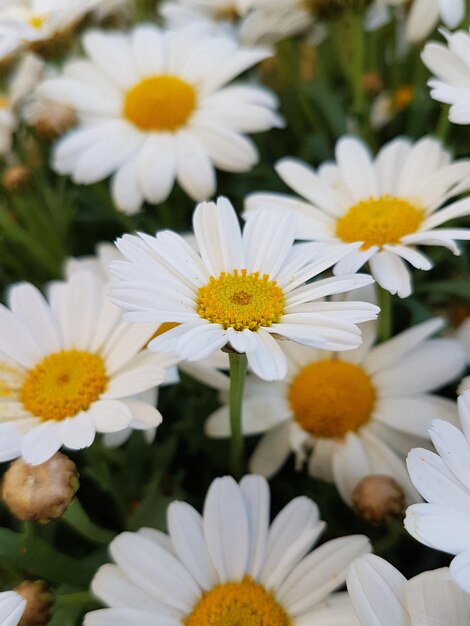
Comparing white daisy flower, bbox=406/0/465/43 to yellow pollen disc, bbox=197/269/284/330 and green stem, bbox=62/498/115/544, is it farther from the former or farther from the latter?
green stem, bbox=62/498/115/544

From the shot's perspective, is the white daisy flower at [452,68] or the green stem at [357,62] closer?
the white daisy flower at [452,68]

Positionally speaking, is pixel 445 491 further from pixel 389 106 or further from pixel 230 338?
pixel 389 106

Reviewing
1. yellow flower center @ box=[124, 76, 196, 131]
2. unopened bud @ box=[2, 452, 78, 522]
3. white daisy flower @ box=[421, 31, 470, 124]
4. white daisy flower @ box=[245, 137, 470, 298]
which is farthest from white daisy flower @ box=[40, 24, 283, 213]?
unopened bud @ box=[2, 452, 78, 522]

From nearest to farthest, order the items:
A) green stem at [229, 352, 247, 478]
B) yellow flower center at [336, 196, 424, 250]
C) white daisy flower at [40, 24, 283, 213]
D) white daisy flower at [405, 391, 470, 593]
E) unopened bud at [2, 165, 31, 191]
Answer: white daisy flower at [405, 391, 470, 593]
green stem at [229, 352, 247, 478]
yellow flower center at [336, 196, 424, 250]
white daisy flower at [40, 24, 283, 213]
unopened bud at [2, 165, 31, 191]

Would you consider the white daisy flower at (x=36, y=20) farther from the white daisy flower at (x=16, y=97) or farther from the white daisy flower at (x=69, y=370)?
the white daisy flower at (x=69, y=370)

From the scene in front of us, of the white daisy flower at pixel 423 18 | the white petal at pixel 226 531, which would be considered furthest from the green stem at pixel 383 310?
the white daisy flower at pixel 423 18

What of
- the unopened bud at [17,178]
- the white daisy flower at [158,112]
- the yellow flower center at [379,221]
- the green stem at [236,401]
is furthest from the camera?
the unopened bud at [17,178]

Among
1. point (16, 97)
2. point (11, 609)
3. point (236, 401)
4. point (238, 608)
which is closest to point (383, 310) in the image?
point (236, 401)
